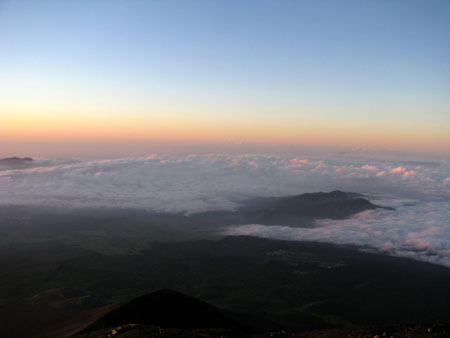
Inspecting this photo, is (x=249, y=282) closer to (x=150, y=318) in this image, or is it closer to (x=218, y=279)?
(x=218, y=279)

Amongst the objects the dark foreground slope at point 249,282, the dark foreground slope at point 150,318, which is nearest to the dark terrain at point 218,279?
the dark foreground slope at point 249,282

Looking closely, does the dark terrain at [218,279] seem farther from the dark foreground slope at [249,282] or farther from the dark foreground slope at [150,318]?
the dark foreground slope at [150,318]

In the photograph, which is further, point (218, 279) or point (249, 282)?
point (218, 279)

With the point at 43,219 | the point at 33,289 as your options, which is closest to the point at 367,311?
the point at 33,289

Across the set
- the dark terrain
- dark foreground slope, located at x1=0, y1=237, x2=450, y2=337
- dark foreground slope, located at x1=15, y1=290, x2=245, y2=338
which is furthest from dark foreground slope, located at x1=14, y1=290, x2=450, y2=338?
dark foreground slope, located at x1=0, y1=237, x2=450, y2=337

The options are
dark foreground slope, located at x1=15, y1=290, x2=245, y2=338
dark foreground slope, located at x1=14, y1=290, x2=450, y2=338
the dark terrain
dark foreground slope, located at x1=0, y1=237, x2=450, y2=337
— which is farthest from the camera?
dark foreground slope, located at x1=0, y1=237, x2=450, y2=337

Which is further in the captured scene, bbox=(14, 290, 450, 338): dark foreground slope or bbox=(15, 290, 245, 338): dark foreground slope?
bbox=(15, 290, 245, 338): dark foreground slope

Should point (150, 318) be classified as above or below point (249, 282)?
above

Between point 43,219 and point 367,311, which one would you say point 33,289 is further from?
point 43,219

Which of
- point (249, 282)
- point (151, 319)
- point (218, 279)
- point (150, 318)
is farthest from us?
point (218, 279)

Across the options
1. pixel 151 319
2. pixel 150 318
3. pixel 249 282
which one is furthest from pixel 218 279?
pixel 151 319

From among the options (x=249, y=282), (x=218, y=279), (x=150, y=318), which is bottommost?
(x=249, y=282)

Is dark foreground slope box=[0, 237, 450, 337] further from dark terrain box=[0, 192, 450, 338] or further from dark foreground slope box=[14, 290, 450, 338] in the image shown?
dark foreground slope box=[14, 290, 450, 338]
